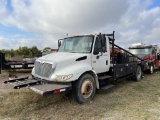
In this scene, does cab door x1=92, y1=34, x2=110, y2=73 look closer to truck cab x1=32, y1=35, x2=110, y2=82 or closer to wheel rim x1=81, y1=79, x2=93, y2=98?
truck cab x1=32, y1=35, x2=110, y2=82

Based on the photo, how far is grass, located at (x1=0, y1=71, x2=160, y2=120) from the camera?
4441mm

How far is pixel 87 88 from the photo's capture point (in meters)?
5.54

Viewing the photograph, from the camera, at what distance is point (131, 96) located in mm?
6305

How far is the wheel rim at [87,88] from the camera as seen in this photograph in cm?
538

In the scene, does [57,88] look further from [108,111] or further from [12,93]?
[12,93]

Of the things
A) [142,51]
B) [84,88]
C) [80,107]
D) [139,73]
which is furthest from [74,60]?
[142,51]

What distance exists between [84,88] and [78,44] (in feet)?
5.69

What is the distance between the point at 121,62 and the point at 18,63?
7392 mm

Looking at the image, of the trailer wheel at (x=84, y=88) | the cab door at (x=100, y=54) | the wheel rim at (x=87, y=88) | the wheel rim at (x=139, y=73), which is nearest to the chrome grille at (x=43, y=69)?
the trailer wheel at (x=84, y=88)

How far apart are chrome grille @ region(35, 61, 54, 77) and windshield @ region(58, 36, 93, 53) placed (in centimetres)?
128

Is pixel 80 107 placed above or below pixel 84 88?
below

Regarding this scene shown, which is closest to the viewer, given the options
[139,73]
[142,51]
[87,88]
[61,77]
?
[61,77]

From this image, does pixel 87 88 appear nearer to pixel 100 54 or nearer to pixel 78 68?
pixel 78 68

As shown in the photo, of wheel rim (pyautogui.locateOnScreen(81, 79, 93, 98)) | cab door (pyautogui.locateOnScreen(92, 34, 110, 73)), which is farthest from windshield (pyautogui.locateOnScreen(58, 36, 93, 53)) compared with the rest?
wheel rim (pyautogui.locateOnScreen(81, 79, 93, 98))
